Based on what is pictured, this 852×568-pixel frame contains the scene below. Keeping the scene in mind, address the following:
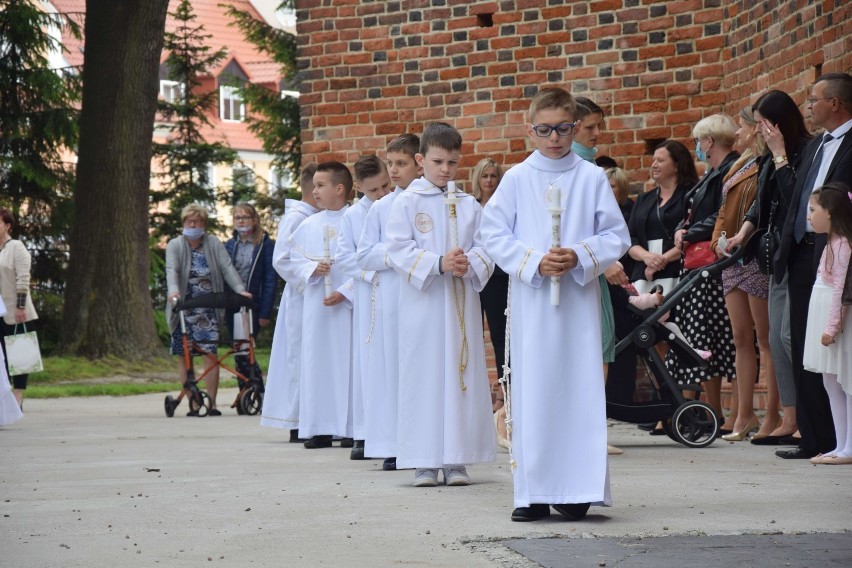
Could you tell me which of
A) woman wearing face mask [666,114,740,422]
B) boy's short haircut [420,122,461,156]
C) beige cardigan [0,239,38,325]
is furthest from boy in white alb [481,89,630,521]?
beige cardigan [0,239,38,325]

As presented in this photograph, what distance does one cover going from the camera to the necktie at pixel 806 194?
8.37 m

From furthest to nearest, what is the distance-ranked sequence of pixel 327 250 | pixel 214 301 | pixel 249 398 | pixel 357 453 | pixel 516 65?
pixel 249 398, pixel 214 301, pixel 516 65, pixel 327 250, pixel 357 453

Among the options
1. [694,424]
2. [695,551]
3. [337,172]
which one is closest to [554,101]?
[695,551]

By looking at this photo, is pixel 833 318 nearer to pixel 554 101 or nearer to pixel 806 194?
pixel 806 194

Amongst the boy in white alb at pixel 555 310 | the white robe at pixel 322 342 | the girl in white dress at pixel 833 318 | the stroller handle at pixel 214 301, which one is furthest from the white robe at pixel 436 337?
the stroller handle at pixel 214 301

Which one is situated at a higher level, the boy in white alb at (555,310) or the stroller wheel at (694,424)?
the boy in white alb at (555,310)

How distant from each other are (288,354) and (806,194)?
15.4 ft

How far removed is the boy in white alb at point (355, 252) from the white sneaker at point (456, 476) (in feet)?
5.48

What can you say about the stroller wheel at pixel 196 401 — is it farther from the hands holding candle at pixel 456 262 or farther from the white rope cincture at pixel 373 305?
the hands holding candle at pixel 456 262

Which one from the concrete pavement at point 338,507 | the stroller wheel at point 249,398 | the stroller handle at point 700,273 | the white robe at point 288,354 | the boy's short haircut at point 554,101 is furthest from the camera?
the stroller wheel at point 249,398

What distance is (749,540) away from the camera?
5.50 meters

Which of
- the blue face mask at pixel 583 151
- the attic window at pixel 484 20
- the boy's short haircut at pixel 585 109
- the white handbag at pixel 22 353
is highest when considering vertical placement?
the attic window at pixel 484 20

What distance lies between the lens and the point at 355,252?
980cm

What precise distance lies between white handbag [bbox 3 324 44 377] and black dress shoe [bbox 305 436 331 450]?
3968mm
